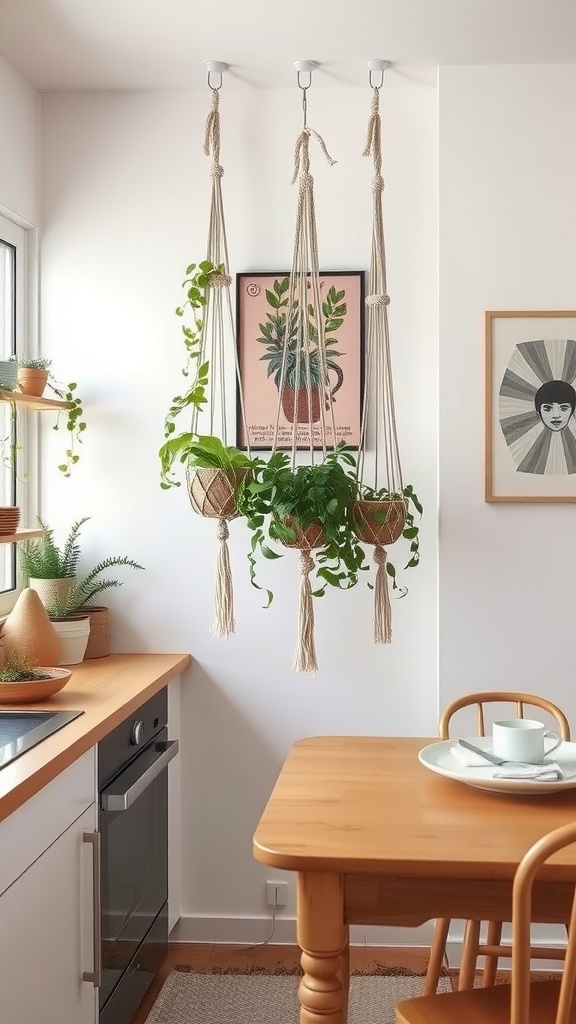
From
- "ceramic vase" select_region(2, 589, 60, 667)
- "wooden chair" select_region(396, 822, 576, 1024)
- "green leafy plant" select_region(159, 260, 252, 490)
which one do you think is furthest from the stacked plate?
"wooden chair" select_region(396, 822, 576, 1024)

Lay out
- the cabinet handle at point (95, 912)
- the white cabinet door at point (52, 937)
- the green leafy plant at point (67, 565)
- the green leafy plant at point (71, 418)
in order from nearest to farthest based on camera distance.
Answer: the white cabinet door at point (52, 937) → the cabinet handle at point (95, 912) → the green leafy plant at point (67, 565) → the green leafy plant at point (71, 418)

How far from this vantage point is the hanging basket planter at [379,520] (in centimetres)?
267

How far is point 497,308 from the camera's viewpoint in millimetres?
2932

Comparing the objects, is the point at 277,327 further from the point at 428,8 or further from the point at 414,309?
the point at 428,8

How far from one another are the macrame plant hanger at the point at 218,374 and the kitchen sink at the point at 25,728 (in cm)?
64

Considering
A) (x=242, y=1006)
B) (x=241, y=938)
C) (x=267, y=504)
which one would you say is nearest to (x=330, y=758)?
(x=267, y=504)

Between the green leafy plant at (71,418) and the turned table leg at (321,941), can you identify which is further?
the green leafy plant at (71,418)

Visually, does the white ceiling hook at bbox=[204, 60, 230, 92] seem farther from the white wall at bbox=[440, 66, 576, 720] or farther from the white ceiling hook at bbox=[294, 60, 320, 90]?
the white wall at bbox=[440, 66, 576, 720]

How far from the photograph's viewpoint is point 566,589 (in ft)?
9.63

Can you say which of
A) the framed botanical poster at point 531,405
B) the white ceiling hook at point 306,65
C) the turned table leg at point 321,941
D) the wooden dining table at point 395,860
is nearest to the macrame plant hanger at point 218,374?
the white ceiling hook at point 306,65

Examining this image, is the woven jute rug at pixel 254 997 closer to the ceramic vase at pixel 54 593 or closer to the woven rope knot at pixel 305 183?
the ceramic vase at pixel 54 593

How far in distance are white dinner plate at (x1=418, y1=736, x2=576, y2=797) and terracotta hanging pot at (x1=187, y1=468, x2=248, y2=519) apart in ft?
2.93

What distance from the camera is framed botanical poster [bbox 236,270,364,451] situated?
3.05m

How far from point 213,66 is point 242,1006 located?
2.68 metres
